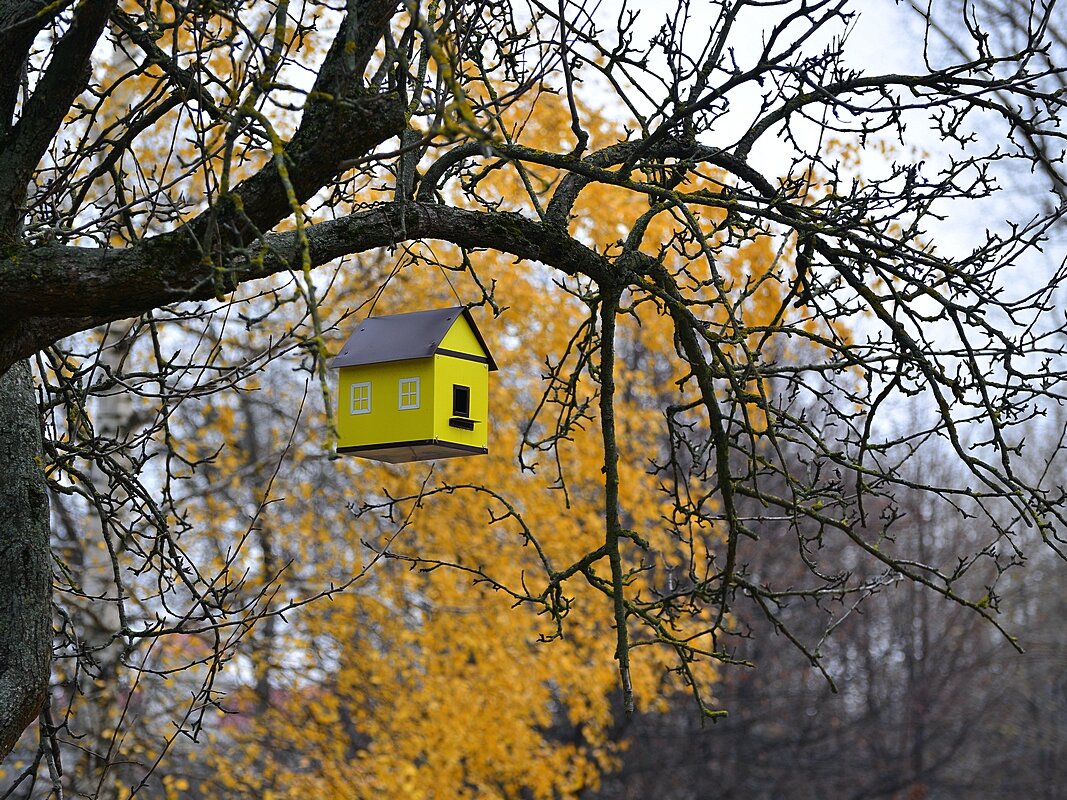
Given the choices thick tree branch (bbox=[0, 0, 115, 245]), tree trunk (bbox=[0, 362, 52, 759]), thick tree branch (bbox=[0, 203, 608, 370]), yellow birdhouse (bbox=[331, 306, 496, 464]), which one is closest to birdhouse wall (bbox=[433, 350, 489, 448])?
yellow birdhouse (bbox=[331, 306, 496, 464])

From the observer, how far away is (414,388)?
2.99 metres

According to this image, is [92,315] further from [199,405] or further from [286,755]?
[286,755]

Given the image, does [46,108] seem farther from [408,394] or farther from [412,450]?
[412,450]

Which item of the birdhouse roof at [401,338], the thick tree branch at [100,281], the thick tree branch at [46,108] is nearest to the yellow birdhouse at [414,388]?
the birdhouse roof at [401,338]

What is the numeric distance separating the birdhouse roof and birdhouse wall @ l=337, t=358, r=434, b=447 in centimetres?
3

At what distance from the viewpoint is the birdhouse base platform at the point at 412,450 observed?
2.96 metres

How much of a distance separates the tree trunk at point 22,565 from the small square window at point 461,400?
3.05 feet

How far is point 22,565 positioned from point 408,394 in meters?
0.93

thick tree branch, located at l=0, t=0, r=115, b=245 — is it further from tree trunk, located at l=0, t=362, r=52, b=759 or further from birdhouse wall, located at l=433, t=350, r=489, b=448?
birdhouse wall, located at l=433, t=350, r=489, b=448

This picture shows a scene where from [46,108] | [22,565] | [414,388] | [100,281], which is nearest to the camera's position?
[100,281]

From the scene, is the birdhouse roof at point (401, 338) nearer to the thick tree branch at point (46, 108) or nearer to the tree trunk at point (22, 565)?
→ the tree trunk at point (22, 565)

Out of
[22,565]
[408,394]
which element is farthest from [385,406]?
[22,565]

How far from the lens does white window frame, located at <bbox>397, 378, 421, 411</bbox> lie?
2977 mm

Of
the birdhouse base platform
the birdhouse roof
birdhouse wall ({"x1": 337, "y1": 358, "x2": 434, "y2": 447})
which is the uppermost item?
the birdhouse roof
